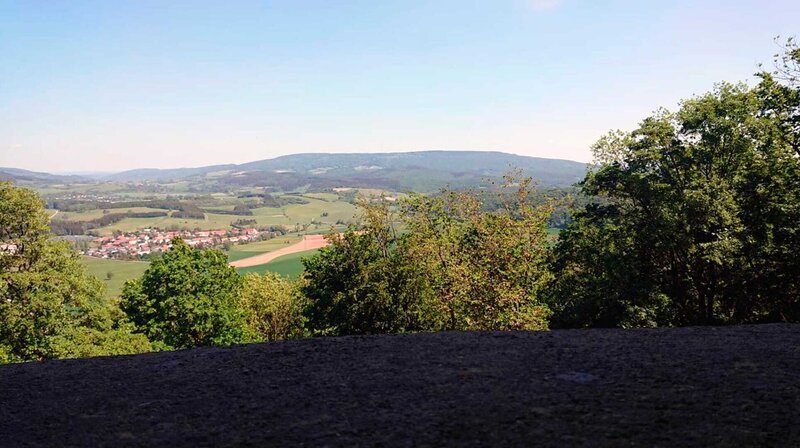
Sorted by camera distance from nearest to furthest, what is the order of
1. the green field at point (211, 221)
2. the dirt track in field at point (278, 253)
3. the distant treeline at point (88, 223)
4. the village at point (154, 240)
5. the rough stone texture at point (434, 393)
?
the rough stone texture at point (434, 393) → the dirt track in field at point (278, 253) → the village at point (154, 240) → the distant treeline at point (88, 223) → the green field at point (211, 221)

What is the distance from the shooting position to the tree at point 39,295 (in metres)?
20.4

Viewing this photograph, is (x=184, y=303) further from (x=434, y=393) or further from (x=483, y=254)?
(x=434, y=393)

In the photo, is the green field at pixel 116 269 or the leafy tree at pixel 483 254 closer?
the leafy tree at pixel 483 254

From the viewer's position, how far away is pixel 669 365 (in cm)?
672

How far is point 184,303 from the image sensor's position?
90.1ft

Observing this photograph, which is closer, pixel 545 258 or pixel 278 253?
pixel 545 258

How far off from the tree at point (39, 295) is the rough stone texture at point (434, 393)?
51.6 ft

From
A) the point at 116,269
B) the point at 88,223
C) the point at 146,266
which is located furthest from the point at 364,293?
the point at 88,223

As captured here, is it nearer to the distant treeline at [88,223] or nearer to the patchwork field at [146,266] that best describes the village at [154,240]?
the patchwork field at [146,266]

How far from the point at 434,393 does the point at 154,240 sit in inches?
5988

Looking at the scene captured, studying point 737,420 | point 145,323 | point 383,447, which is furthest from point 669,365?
point 145,323

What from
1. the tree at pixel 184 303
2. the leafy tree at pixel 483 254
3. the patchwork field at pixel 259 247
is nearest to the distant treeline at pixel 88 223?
the patchwork field at pixel 259 247

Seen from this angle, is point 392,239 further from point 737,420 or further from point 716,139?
point 737,420

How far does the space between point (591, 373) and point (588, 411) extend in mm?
1293
